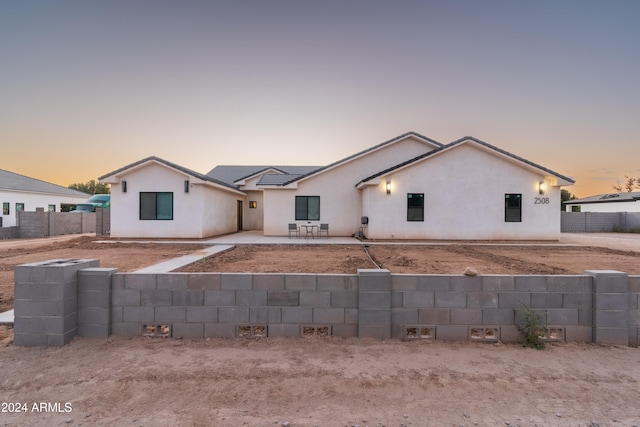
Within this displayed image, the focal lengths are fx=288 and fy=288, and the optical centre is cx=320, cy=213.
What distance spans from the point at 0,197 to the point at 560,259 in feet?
114

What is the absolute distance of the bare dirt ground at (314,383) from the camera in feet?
8.34

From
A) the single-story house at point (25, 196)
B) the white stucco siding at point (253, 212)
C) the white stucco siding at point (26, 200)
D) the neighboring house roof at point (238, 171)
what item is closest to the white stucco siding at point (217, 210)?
the white stucco siding at point (253, 212)

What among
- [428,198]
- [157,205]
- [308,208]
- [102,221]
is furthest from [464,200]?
[102,221]

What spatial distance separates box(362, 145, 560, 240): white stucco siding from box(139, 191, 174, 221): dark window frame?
10.6m

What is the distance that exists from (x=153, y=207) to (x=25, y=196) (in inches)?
724

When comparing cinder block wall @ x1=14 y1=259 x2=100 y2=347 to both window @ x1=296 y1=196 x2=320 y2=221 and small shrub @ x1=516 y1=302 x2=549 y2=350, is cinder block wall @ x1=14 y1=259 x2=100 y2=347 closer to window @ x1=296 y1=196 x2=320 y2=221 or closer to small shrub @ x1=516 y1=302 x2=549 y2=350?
small shrub @ x1=516 y1=302 x2=549 y2=350

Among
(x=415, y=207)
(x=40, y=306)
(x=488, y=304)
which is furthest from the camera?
(x=415, y=207)

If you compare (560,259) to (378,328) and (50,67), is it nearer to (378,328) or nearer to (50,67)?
(378,328)

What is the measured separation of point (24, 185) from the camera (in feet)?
82.0

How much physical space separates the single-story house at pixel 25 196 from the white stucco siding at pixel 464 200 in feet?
89.5

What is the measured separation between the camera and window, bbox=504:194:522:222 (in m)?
14.7

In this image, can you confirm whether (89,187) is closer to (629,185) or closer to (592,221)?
(592,221)

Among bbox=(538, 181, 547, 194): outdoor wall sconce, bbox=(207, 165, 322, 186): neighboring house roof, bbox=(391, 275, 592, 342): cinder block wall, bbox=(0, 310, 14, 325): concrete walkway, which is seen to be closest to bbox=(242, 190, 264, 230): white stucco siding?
bbox=(207, 165, 322, 186): neighboring house roof

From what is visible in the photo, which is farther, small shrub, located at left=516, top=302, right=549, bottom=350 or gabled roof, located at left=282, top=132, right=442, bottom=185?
gabled roof, located at left=282, top=132, right=442, bottom=185
